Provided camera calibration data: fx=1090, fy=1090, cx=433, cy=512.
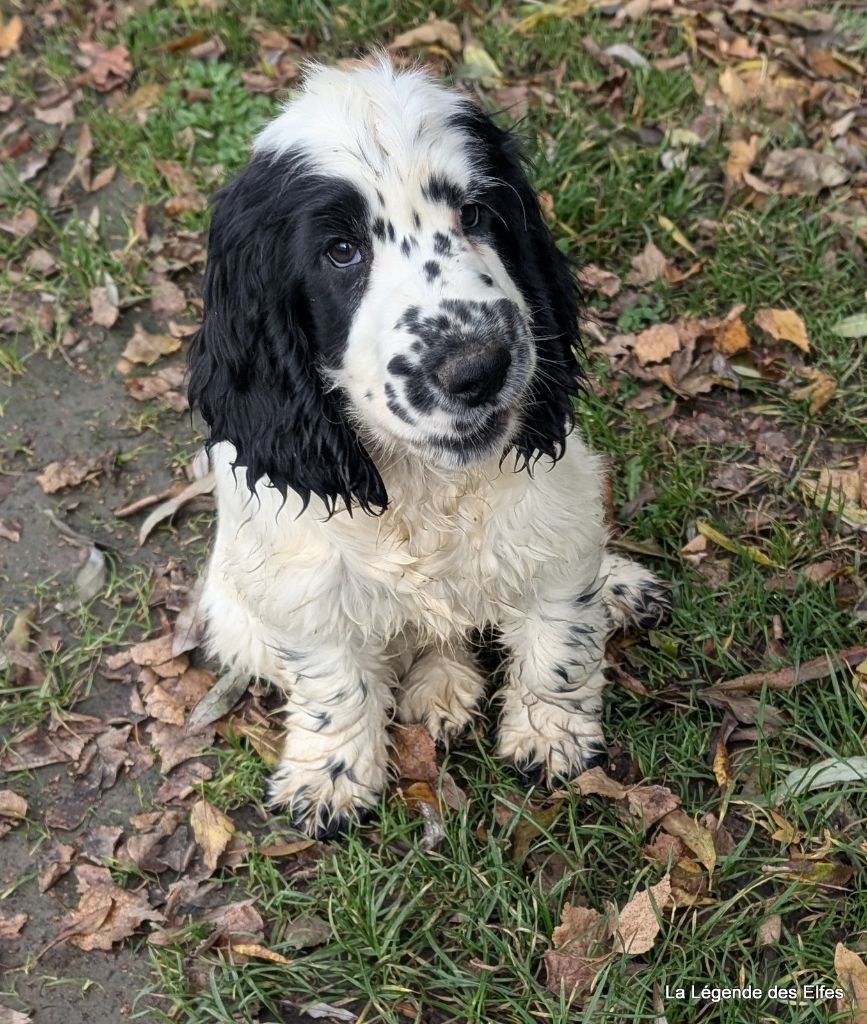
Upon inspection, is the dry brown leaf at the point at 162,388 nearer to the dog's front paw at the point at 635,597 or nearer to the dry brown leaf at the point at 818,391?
the dog's front paw at the point at 635,597

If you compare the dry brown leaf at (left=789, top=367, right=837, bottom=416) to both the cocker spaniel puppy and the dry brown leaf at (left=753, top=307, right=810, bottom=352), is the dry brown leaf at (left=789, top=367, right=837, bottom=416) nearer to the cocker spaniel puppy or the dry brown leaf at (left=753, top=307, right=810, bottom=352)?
the dry brown leaf at (left=753, top=307, right=810, bottom=352)

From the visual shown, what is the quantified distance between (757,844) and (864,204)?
337 centimetres

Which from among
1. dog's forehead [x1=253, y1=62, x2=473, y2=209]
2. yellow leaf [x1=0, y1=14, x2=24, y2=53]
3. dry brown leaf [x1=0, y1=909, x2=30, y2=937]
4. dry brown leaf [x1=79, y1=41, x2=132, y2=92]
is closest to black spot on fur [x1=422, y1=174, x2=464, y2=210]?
dog's forehead [x1=253, y1=62, x2=473, y2=209]

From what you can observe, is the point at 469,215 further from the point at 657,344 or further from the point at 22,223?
the point at 22,223

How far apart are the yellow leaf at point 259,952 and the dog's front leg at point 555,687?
1017 millimetres

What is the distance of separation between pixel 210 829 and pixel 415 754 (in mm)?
777

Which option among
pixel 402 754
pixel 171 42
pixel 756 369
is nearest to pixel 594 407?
pixel 756 369

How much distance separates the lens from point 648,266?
525 centimetres

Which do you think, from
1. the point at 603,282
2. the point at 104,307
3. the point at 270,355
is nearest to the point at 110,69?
the point at 104,307

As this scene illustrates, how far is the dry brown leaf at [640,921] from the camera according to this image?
10.7 feet

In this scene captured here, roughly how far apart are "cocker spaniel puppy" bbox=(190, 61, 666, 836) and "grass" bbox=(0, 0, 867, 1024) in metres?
0.27

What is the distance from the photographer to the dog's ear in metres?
2.89

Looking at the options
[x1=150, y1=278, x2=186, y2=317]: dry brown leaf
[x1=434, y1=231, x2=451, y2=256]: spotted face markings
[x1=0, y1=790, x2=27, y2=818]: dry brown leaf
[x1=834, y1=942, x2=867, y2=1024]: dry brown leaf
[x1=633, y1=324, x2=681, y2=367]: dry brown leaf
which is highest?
[x1=434, y1=231, x2=451, y2=256]: spotted face markings

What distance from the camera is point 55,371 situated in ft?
17.7
